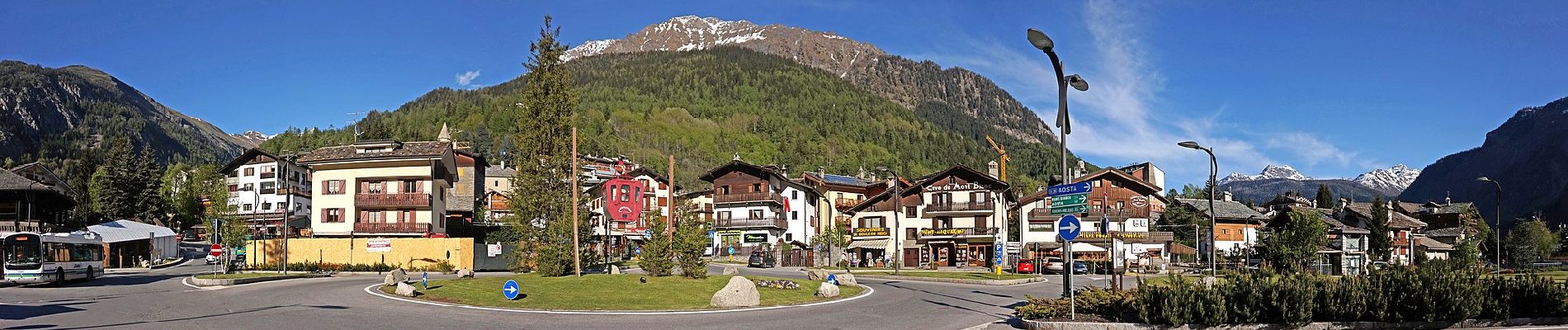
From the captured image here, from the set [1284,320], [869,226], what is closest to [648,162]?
[869,226]

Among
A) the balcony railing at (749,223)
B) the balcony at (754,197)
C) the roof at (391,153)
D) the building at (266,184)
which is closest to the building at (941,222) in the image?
the balcony railing at (749,223)

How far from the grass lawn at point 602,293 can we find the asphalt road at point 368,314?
1.55 meters

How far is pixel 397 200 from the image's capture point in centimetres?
6656

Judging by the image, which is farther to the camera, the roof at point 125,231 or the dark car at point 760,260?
the roof at point 125,231

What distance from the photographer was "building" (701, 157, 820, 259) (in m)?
94.2

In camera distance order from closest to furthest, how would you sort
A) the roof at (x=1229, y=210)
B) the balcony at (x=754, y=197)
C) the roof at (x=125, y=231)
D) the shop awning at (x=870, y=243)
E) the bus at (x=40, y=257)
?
the bus at (x=40, y=257) < the roof at (x=125, y=231) < the shop awning at (x=870, y=243) < the balcony at (x=754, y=197) < the roof at (x=1229, y=210)

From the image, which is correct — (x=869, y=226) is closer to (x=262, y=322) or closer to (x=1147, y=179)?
(x=1147, y=179)

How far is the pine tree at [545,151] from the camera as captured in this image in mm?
41500

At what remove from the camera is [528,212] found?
41.6 m

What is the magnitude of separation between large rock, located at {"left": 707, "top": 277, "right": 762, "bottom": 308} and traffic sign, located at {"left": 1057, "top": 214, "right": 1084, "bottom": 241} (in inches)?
363

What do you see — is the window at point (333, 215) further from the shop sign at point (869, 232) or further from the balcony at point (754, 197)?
the shop sign at point (869, 232)

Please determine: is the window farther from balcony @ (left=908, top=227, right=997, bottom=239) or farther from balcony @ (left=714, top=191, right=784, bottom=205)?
balcony @ (left=908, top=227, right=997, bottom=239)

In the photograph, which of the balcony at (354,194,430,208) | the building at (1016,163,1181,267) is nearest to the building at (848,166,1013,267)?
the building at (1016,163,1181,267)

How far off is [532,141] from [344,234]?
32012mm
